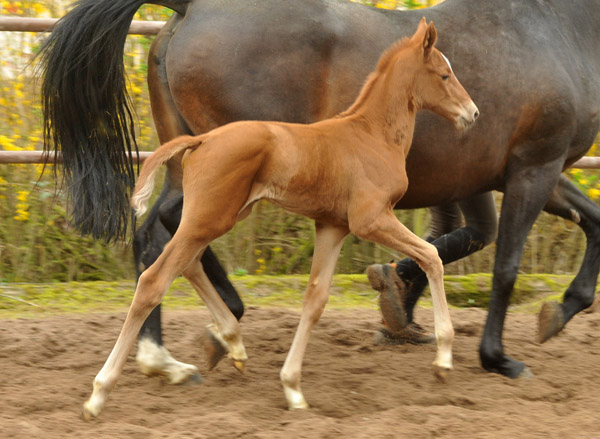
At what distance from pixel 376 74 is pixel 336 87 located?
0.98 feet

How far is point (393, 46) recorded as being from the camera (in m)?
3.60

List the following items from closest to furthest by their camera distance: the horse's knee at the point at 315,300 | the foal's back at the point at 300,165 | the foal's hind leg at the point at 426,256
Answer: the foal's back at the point at 300,165 → the foal's hind leg at the point at 426,256 → the horse's knee at the point at 315,300

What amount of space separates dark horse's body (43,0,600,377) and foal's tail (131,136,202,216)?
2.00 feet

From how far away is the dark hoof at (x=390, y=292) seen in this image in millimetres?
4410

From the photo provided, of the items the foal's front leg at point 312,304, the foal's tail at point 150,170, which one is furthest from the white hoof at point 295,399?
the foal's tail at point 150,170

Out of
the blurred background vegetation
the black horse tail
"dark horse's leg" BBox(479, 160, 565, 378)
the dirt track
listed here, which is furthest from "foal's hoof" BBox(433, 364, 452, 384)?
the blurred background vegetation

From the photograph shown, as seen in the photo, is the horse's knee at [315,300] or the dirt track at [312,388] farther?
Result: the horse's knee at [315,300]

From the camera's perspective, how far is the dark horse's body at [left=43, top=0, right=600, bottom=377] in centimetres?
375

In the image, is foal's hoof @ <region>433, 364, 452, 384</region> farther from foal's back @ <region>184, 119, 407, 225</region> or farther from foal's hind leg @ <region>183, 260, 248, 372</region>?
foal's hind leg @ <region>183, 260, 248, 372</region>

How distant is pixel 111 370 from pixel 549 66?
2.47 meters

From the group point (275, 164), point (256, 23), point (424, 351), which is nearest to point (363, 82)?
point (256, 23)

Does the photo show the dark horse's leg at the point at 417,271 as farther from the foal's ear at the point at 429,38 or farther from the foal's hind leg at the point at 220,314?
the foal's ear at the point at 429,38

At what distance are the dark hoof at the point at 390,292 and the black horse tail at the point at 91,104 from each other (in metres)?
1.32

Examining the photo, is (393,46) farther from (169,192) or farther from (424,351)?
(424,351)
